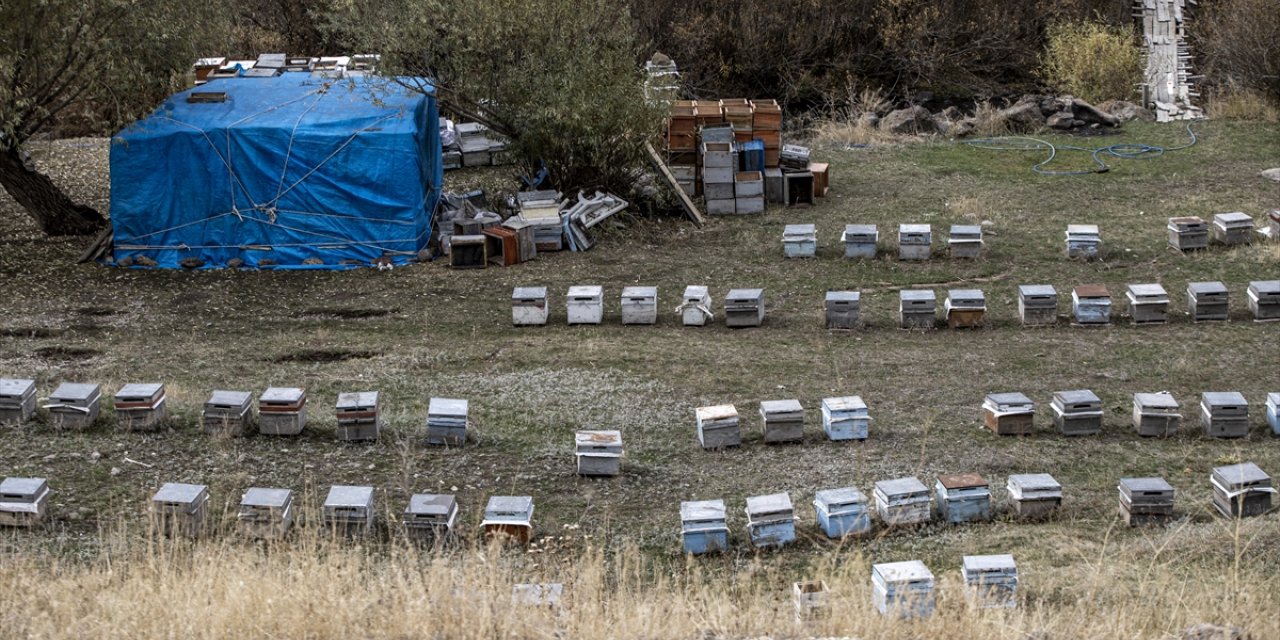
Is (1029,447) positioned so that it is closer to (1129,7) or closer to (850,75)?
(850,75)

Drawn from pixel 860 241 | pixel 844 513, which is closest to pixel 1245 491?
pixel 844 513

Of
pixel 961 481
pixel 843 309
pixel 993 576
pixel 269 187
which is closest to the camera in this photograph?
pixel 993 576

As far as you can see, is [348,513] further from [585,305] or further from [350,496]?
[585,305]

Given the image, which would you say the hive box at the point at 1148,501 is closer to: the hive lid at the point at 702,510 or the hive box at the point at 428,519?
the hive lid at the point at 702,510

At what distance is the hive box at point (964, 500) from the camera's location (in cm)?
949

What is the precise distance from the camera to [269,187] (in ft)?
56.0

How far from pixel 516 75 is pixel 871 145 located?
776 cm

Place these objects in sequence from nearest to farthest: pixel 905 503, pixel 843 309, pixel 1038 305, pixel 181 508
Result: pixel 181 508 → pixel 905 503 → pixel 1038 305 → pixel 843 309

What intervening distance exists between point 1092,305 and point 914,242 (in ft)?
9.73

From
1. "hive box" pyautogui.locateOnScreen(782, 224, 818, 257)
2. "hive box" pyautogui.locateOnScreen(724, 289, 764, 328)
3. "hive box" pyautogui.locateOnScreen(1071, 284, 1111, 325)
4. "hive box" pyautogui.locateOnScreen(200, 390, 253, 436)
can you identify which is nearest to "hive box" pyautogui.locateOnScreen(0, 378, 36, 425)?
"hive box" pyautogui.locateOnScreen(200, 390, 253, 436)

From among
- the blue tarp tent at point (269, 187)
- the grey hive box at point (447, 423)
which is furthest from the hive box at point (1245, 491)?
the blue tarp tent at point (269, 187)

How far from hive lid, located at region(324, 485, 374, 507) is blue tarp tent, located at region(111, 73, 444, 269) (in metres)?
8.13

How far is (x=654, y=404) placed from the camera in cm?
1211

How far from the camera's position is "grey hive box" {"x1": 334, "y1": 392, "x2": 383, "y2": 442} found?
433 inches
